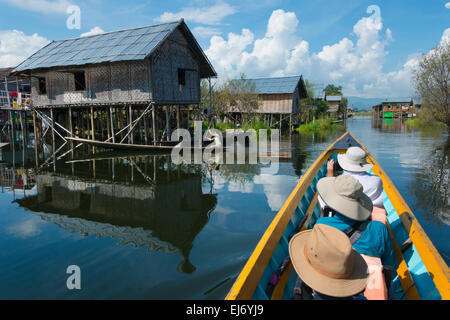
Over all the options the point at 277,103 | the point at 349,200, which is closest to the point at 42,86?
the point at 277,103

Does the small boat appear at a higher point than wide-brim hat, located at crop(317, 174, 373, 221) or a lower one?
lower

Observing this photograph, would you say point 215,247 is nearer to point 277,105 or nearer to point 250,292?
point 250,292

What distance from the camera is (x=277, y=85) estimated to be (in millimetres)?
27406

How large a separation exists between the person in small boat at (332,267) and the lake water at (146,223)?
6.14ft

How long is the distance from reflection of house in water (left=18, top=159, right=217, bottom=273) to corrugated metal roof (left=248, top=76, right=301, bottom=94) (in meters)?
19.5

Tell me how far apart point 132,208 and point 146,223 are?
1.02 m

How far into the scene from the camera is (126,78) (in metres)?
14.4

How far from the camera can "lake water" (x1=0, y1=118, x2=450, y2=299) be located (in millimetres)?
3727

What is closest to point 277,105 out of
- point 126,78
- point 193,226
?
point 126,78

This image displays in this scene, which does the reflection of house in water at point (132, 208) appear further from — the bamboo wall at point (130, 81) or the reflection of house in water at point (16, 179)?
the bamboo wall at point (130, 81)

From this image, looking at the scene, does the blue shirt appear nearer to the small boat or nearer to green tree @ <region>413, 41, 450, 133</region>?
the small boat

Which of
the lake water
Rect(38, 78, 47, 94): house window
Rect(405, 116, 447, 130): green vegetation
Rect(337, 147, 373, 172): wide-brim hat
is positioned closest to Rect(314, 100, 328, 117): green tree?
Rect(405, 116, 447, 130): green vegetation

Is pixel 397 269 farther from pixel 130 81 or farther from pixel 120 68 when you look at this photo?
pixel 120 68

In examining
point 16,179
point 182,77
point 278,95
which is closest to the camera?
point 16,179
